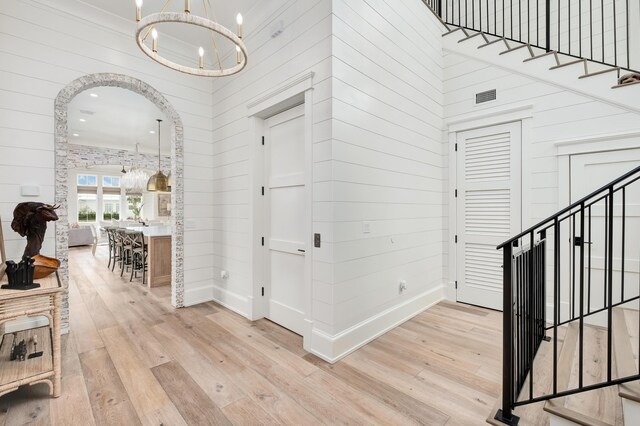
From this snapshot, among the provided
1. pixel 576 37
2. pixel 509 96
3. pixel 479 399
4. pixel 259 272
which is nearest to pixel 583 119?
pixel 509 96

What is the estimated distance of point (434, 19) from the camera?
4215 mm

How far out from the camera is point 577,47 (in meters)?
3.81

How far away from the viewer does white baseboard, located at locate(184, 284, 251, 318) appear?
3.67 m

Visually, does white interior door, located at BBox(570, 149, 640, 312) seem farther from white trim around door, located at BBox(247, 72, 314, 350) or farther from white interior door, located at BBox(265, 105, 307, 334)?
white interior door, located at BBox(265, 105, 307, 334)

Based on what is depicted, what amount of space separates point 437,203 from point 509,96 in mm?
1623

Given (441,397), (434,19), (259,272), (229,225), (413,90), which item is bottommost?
(441,397)

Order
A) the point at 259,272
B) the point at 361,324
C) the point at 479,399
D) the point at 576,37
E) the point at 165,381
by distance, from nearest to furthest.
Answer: the point at 479,399
the point at 165,381
the point at 361,324
the point at 259,272
the point at 576,37

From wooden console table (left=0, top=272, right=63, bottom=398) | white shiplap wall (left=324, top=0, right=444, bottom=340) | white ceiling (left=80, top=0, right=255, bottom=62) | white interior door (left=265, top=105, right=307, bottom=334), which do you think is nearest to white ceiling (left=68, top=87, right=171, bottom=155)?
white ceiling (left=80, top=0, right=255, bottom=62)

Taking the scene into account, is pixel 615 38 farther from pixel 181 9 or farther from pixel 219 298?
pixel 219 298

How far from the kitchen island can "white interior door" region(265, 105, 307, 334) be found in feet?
8.90

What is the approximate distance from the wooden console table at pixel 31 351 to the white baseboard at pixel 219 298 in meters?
1.79

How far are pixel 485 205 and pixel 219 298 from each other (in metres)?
3.98

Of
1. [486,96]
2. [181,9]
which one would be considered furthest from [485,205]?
[181,9]

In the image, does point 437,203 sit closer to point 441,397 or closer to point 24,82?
point 441,397
